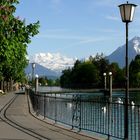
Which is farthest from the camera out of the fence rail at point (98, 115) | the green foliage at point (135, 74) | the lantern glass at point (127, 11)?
the green foliage at point (135, 74)

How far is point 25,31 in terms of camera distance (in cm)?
3189

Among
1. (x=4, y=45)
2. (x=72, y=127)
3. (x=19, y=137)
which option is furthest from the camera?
(x=4, y=45)

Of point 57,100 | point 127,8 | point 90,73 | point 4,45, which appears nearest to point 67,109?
point 57,100

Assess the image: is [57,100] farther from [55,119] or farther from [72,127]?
[72,127]

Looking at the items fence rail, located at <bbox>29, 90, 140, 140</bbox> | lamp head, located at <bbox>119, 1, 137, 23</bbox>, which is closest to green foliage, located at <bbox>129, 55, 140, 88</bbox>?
fence rail, located at <bbox>29, 90, 140, 140</bbox>

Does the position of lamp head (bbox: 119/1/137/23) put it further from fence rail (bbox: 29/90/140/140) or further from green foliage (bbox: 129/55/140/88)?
green foliage (bbox: 129/55/140/88)

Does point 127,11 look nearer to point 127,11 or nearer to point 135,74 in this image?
point 127,11

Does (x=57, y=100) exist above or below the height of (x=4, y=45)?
below

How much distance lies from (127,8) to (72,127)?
710cm

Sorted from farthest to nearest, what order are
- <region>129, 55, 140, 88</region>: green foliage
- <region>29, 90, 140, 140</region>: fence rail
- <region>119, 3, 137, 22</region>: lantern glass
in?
<region>129, 55, 140, 88</region>: green foliage < <region>29, 90, 140, 140</region>: fence rail < <region>119, 3, 137, 22</region>: lantern glass

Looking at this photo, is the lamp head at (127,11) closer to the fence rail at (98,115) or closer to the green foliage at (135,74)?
the fence rail at (98,115)

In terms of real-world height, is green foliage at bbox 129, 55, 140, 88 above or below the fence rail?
above

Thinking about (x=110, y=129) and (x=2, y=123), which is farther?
(x=2, y=123)

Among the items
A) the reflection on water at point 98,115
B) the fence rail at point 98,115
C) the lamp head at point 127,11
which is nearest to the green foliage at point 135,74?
the fence rail at point 98,115
